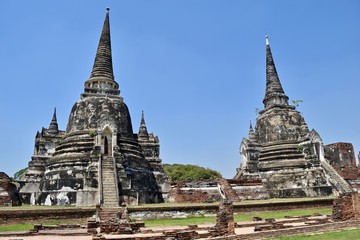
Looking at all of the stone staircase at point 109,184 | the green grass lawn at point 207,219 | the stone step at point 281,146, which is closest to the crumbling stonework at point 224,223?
the green grass lawn at point 207,219

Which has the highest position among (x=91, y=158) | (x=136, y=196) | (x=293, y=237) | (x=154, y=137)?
(x=154, y=137)

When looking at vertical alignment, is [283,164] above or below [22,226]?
above

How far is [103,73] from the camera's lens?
27.0 meters

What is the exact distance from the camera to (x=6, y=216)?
585 inches

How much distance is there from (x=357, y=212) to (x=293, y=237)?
526 cm

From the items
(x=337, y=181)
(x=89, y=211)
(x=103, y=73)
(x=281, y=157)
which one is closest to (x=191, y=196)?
(x=89, y=211)

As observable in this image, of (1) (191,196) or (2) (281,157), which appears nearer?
(1) (191,196)

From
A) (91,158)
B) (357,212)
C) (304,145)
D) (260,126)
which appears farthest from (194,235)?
(260,126)

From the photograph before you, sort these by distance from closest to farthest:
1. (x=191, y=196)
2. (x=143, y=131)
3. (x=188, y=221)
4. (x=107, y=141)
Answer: (x=188, y=221), (x=107, y=141), (x=191, y=196), (x=143, y=131)

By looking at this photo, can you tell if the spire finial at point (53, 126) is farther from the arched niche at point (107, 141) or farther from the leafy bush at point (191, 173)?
the leafy bush at point (191, 173)

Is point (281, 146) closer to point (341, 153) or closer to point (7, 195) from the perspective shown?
point (341, 153)

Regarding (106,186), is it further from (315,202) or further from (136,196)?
(315,202)

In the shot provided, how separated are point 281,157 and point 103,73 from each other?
1674 cm

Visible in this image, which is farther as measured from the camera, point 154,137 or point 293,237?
point 154,137
